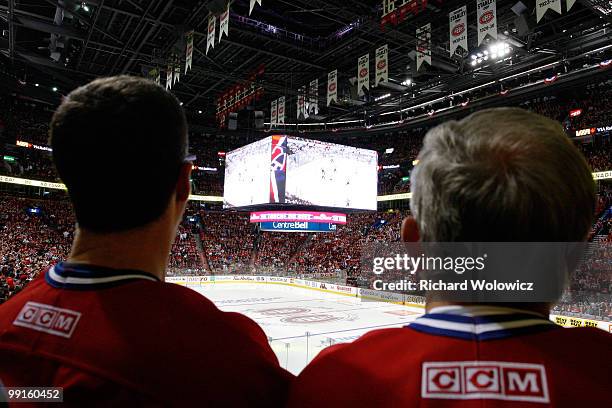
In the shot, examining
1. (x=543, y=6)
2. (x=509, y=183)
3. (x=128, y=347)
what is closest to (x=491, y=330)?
(x=509, y=183)

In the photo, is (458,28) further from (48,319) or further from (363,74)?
(48,319)

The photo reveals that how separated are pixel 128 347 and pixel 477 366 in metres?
0.75

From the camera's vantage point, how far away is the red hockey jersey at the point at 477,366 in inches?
29.8

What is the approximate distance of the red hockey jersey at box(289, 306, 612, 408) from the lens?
758mm

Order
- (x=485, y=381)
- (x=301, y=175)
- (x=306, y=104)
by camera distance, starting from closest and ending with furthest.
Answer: (x=485, y=381) → (x=301, y=175) → (x=306, y=104)

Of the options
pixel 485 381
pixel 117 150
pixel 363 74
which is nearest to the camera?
pixel 485 381

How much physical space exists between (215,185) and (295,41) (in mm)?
25783

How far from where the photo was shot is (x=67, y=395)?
888 millimetres

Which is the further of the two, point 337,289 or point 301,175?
point 301,175

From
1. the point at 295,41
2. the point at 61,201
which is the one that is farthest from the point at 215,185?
the point at 295,41

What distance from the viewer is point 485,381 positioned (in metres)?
0.78

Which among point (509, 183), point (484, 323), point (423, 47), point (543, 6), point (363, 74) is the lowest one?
point (484, 323)

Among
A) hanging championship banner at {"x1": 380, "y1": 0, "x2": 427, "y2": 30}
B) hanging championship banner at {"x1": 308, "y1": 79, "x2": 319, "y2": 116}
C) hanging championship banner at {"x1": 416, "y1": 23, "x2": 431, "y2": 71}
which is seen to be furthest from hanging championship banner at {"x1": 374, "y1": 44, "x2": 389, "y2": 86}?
hanging championship banner at {"x1": 308, "y1": 79, "x2": 319, "y2": 116}

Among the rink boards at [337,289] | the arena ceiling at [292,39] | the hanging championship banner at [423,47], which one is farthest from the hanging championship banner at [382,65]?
the rink boards at [337,289]
